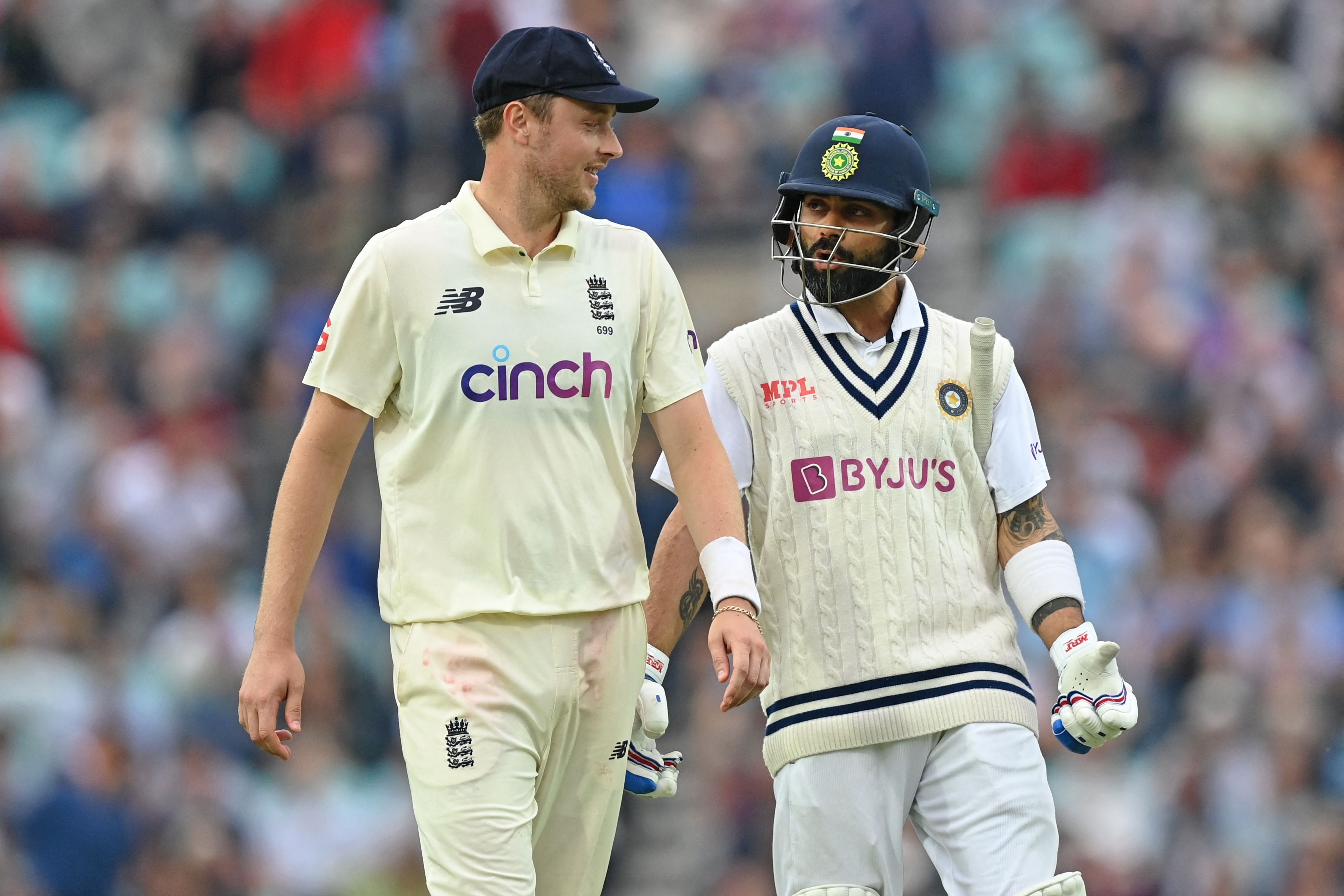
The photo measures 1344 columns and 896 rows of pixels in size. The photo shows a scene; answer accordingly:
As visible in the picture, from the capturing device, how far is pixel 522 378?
4.74 m

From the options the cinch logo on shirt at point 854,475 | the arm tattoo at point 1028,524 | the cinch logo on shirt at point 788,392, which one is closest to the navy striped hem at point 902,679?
the arm tattoo at point 1028,524

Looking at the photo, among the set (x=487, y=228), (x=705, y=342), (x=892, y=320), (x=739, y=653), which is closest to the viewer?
(x=739, y=653)

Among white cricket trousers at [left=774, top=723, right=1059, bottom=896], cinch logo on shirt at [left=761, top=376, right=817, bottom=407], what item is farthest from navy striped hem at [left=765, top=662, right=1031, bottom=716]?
cinch logo on shirt at [left=761, top=376, right=817, bottom=407]

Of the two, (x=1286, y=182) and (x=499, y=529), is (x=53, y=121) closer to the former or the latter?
(x=1286, y=182)

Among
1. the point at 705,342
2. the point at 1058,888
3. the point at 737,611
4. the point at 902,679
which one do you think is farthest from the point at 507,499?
the point at 705,342

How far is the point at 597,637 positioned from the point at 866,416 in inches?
39.8

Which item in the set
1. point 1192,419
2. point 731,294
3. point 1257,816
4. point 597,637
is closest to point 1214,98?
point 1192,419

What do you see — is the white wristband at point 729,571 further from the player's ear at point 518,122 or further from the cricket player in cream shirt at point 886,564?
the player's ear at point 518,122

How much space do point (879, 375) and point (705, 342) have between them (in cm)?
585

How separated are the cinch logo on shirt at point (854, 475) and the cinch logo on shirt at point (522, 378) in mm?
776

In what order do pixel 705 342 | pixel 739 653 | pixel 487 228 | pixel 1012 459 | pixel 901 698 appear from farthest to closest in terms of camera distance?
→ 1. pixel 705 342
2. pixel 1012 459
3. pixel 901 698
4. pixel 487 228
5. pixel 739 653

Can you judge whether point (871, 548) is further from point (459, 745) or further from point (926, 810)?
point (459, 745)

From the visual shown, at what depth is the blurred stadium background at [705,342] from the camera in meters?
9.65

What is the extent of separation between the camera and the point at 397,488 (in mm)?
4805
